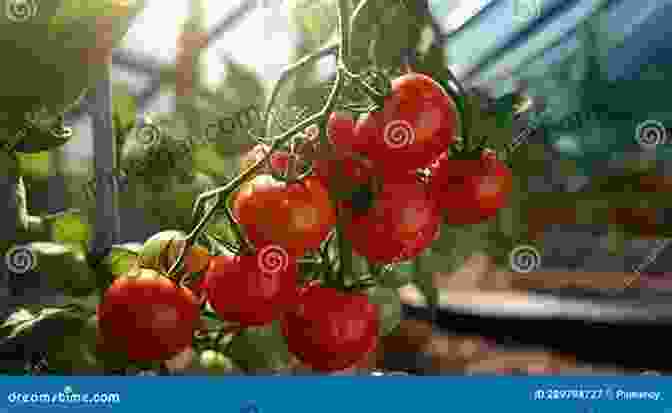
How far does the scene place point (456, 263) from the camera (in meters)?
1.19

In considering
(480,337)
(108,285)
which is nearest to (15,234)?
(108,285)

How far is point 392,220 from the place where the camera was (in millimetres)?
896

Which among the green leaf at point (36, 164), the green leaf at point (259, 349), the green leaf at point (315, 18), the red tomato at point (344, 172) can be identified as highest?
the green leaf at point (315, 18)

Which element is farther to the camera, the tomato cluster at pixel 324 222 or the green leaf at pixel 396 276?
the green leaf at pixel 396 276

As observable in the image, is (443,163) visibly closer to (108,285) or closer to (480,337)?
(108,285)

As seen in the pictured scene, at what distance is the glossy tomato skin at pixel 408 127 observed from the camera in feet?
2.85

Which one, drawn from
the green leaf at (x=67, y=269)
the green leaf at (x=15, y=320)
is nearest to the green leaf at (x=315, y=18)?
the green leaf at (x=67, y=269)

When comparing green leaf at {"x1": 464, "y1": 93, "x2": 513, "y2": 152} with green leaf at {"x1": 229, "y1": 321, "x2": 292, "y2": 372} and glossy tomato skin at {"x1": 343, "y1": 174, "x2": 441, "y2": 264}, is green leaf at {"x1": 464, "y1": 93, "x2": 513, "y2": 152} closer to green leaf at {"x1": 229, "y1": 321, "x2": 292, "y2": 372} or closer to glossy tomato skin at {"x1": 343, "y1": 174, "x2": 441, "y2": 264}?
glossy tomato skin at {"x1": 343, "y1": 174, "x2": 441, "y2": 264}

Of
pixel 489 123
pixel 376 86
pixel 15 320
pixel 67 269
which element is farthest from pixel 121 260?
pixel 489 123

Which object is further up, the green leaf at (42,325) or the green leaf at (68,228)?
the green leaf at (68,228)

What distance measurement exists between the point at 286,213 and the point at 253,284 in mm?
94

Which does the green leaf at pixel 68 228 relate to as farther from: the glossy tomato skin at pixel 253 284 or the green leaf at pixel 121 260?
the glossy tomato skin at pixel 253 284

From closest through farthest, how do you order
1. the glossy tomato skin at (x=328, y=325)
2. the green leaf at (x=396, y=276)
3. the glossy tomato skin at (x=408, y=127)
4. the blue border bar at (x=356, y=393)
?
1. the glossy tomato skin at (x=408, y=127)
2. the glossy tomato skin at (x=328, y=325)
3. the green leaf at (x=396, y=276)
4. the blue border bar at (x=356, y=393)

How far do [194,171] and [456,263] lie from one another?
0.41m
